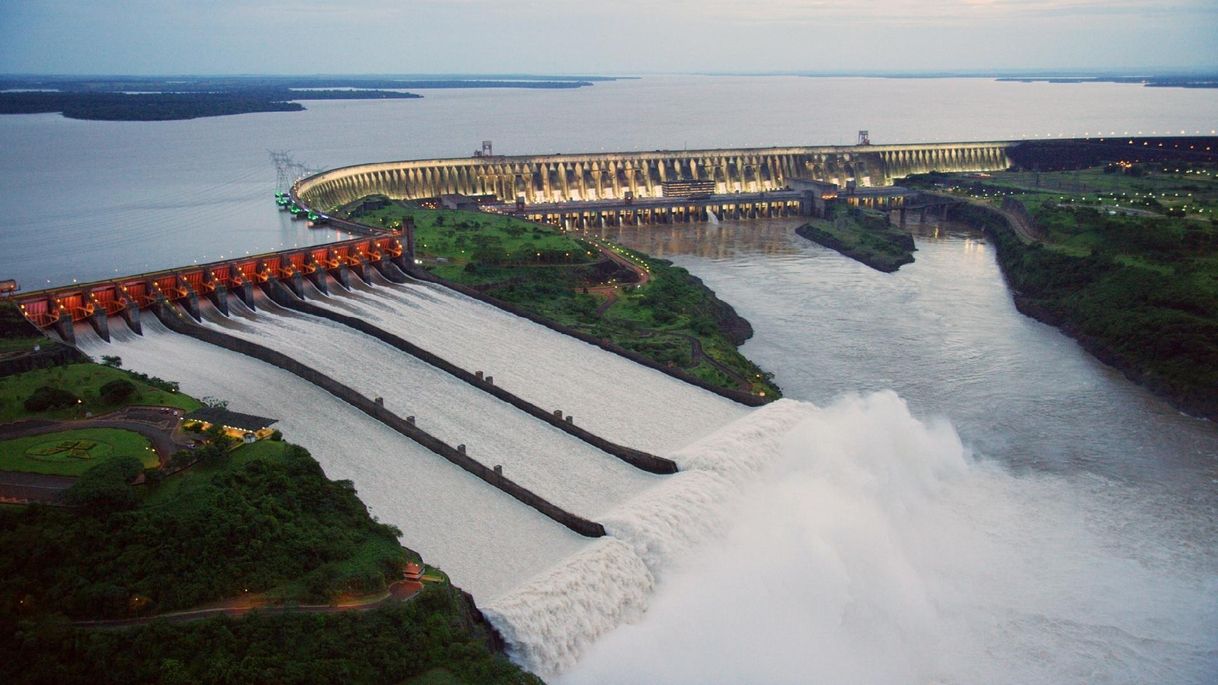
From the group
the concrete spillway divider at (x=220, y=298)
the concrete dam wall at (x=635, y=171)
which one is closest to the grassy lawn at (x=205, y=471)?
the concrete spillway divider at (x=220, y=298)

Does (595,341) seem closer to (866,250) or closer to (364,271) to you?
(364,271)

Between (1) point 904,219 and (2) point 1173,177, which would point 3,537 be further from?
(2) point 1173,177

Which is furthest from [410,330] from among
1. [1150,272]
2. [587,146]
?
[587,146]

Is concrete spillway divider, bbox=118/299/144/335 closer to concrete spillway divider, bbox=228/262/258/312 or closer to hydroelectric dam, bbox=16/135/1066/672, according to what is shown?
hydroelectric dam, bbox=16/135/1066/672

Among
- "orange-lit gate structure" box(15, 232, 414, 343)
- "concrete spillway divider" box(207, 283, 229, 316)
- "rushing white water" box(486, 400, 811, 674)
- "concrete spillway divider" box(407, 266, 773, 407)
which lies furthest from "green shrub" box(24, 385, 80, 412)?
"concrete spillway divider" box(407, 266, 773, 407)

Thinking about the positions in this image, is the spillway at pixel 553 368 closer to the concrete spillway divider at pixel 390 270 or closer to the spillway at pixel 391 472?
the concrete spillway divider at pixel 390 270

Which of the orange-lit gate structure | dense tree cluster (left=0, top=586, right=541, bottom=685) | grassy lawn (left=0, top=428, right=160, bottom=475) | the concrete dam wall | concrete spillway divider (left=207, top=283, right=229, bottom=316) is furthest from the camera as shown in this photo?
the concrete dam wall

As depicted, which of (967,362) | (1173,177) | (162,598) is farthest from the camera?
(1173,177)
